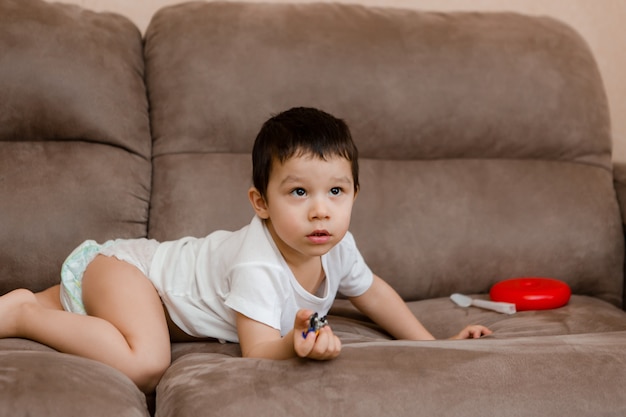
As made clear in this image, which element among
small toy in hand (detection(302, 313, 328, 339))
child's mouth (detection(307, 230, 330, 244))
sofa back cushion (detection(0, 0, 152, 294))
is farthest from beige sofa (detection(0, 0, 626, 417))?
small toy in hand (detection(302, 313, 328, 339))

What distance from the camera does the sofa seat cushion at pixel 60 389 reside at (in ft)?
3.48

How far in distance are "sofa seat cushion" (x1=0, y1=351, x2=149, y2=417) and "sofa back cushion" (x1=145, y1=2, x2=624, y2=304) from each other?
652mm

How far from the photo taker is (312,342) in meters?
1.18

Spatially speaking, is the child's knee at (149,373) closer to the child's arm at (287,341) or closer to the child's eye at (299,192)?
the child's arm at (287,341)

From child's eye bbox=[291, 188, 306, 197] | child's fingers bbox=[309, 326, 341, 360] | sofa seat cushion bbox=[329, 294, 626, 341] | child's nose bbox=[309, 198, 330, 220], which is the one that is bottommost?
sofa seat cushion bbox=[329, 294, 626, 341]

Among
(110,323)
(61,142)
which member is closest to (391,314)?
(110,323)

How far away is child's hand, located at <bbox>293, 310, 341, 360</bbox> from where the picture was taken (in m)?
1.18

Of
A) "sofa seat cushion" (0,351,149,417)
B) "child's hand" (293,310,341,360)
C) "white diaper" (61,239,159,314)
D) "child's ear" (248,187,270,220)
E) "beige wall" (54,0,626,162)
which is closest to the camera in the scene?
"sofa seat cushion" (0,351,149,417)

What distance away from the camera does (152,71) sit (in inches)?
78.7

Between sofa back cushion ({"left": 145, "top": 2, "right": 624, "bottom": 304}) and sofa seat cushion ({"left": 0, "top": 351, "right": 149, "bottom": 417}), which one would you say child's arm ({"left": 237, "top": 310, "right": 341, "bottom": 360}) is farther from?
sofa back cushion ({"left": 145, "top": 2, "right": 624, "bottom": 304})

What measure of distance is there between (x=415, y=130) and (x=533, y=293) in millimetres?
547

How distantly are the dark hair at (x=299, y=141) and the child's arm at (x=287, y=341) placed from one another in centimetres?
26

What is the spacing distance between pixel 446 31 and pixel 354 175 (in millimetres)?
875

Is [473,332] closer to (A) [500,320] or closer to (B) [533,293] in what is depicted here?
(A) [500,320]
